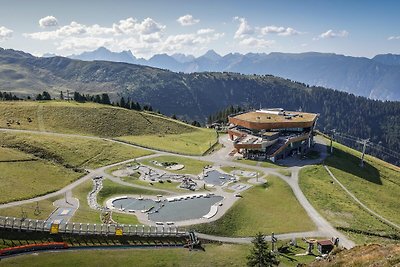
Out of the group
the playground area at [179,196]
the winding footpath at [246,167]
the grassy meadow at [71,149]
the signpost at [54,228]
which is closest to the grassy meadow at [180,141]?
the winding footpath at [246,167]

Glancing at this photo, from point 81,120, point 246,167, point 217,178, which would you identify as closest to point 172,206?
point 217,178

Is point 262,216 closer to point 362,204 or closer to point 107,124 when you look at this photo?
point 362,204

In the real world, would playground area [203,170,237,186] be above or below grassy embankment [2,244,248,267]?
above

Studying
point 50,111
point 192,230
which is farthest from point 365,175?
point 50,111

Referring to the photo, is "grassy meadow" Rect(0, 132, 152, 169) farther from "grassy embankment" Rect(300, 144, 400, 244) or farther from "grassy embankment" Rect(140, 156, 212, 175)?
"grassy embankment" Rect(300, 144, 400, 244)

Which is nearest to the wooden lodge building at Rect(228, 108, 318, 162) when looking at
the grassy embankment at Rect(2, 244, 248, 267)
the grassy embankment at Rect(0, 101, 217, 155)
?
the grassy embankment at Rect(0, 101, 217, 155)

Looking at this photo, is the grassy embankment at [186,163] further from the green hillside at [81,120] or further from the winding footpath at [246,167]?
the green hillside at [81,120]
